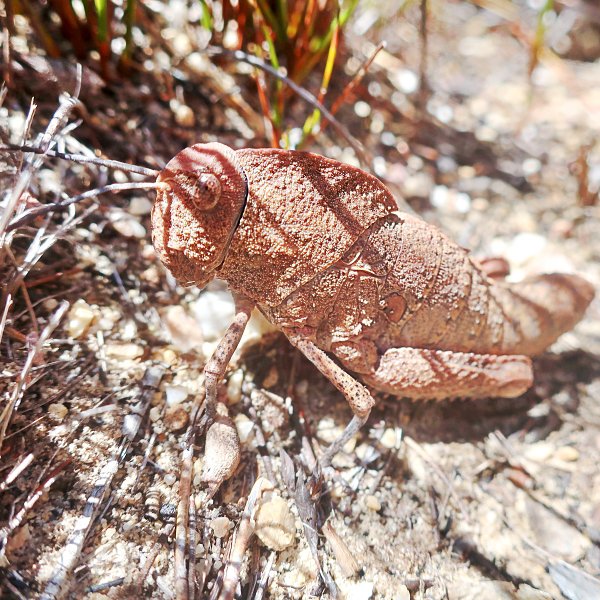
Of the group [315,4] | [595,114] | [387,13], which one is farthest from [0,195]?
[595,114]

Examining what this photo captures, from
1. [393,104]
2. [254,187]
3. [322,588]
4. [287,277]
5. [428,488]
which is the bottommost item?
[322,588]

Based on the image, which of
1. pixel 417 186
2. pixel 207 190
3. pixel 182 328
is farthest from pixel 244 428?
pixel 417 186

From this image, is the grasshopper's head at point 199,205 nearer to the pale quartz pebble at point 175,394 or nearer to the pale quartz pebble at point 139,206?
the pale quartz pebble at point 175,394

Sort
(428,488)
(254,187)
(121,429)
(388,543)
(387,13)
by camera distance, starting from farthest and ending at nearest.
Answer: (387,13), (428,488), (388,543), (121,429), (254,187)

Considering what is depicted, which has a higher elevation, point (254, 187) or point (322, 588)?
point (254, 187)

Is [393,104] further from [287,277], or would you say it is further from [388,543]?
[388,543]

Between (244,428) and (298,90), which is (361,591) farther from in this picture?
(298,90)

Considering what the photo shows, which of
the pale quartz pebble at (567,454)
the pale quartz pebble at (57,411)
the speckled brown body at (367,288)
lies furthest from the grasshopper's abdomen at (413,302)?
the pale quartz pebble at (57,411)

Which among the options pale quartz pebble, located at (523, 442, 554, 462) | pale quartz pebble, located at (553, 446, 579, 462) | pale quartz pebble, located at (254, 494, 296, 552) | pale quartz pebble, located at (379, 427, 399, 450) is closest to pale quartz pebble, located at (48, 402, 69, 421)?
pale quartz pebble, located at (254, 494, 296, 552)
